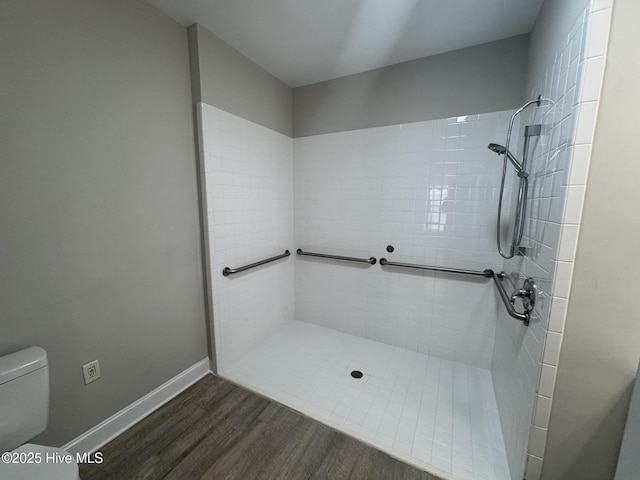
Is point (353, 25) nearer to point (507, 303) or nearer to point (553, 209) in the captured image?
point (553, 209)

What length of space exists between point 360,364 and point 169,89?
2.52 m

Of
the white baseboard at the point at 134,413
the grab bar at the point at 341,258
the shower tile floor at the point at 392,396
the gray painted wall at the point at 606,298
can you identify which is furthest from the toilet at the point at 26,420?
the grab bar at the point at 341,258

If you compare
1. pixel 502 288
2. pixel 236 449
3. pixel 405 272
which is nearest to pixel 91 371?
pixel 236 449

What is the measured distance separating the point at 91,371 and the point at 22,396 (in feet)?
1.21

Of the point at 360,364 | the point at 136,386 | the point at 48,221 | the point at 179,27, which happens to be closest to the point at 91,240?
the point at 48,221

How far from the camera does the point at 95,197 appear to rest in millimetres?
1317

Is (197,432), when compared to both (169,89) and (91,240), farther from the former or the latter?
(169,89)

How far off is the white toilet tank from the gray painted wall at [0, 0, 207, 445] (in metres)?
0.14

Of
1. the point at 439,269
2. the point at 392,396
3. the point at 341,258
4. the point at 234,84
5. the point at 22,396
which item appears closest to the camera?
the point at 22,396

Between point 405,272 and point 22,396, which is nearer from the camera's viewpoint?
point 22,396

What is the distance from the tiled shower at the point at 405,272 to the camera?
1032mm

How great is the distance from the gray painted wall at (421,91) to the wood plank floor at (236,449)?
7.79 ft

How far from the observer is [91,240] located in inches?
51.9

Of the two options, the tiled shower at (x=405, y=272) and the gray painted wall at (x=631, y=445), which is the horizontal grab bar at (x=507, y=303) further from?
the gray painted wall at (x=631, y=445)
